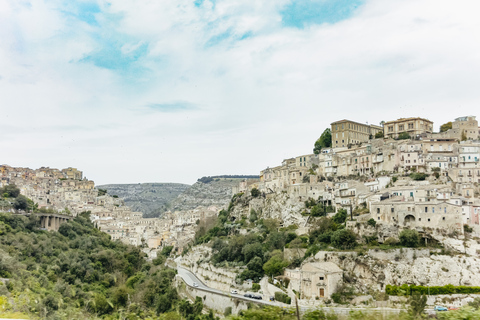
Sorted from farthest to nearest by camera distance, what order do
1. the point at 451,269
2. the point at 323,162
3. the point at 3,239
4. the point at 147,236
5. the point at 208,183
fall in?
the point at 208,183 → the point at 147,236 → the point at 323,162 → the point at 3,239 → the point at 451,269

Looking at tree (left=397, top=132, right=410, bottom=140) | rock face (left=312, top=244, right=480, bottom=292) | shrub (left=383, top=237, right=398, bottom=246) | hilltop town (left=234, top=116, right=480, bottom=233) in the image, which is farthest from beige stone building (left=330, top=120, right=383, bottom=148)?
rock face (left=312, top=244, right=480, bottom=292)

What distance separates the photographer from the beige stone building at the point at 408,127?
4719 cm

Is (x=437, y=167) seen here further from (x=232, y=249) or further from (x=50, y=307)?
(x=50, y=307)

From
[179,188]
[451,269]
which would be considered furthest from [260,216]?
[179,188]

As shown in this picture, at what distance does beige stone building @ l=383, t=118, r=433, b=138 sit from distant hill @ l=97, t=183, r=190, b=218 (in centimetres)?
8283

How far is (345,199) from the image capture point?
39.2 meters

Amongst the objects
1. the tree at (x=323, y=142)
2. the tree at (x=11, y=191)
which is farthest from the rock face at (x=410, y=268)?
the tree at (x=11, y=191)

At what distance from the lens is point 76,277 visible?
3005cm

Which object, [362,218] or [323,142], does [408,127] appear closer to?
[323,142]

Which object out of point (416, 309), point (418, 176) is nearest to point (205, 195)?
point (418, 176)

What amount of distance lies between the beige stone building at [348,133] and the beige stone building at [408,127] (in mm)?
3598

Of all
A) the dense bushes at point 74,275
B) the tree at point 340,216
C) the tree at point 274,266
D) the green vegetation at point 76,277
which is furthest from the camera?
the tree at point 340,216

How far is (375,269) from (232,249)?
15.3 meters

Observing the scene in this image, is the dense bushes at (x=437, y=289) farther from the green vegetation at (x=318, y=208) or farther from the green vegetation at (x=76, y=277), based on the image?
the green vegetation at (x=318, y=208)
